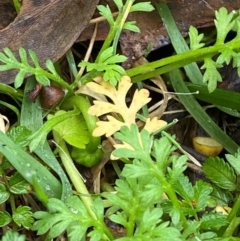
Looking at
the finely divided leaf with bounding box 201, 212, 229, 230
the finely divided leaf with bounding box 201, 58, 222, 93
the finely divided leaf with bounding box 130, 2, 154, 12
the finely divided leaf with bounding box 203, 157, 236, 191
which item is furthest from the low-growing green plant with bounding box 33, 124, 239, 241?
the finely divided leaf with bounding box 130, 2, 154, 12

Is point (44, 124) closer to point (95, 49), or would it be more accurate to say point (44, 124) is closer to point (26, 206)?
point (26, 206)

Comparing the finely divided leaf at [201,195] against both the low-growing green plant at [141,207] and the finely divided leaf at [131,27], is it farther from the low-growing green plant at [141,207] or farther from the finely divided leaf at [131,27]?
the finely divided leaf at [131,27]

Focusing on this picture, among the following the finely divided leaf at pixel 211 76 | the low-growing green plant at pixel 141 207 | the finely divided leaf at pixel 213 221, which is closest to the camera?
the low-growing green plant at pixel 141 207

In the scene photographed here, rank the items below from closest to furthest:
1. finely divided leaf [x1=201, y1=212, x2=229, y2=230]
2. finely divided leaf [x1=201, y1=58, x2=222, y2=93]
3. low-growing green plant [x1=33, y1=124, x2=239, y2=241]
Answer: low-growing green plant [x1=33, y1=124, x2=239, y2=241], finely divided leaf [x1=201, y1=212, x2=229, y2=230], finely divided leaf [x1=201, y1=58, x2=222, y2=93]

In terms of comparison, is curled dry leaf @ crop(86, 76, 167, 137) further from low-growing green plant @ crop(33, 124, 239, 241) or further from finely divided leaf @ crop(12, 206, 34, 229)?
finely divided leaf @ crop(12, 206, 34, 229)

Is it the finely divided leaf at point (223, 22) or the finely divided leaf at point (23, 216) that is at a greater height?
the finely divided leaf at point (223, 22)

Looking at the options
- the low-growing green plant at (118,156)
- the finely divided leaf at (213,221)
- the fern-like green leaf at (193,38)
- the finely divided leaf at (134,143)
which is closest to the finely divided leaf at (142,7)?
the low-growing green plant at (118,156)

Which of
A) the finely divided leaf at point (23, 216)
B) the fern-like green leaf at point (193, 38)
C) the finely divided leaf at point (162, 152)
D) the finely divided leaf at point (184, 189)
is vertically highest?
the fern-like green leaf at point (193, 38)

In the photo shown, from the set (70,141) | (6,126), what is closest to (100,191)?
(70,141)
